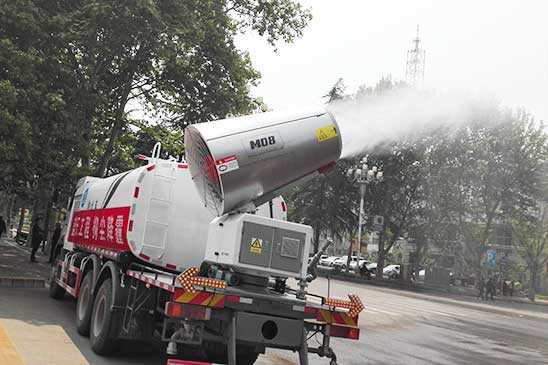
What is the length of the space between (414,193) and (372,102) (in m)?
34.3

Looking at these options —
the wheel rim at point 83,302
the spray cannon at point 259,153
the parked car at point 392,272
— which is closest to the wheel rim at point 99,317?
the wheel rim at point 83,302

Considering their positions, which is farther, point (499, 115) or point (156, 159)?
point (499, 115)

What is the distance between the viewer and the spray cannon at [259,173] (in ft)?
21.9

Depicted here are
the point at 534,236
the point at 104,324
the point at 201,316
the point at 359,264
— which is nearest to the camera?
the point at 201,316

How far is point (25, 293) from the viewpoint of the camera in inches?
543

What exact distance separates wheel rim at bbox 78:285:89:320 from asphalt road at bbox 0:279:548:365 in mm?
315

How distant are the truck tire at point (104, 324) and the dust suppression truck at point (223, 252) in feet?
0.06

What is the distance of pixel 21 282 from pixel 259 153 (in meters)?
10.8

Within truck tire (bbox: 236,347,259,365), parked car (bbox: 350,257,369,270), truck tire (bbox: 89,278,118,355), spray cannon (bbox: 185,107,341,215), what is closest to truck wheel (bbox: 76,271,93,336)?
truck tire (bbox: 89,278,118,355)

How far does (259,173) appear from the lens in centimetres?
692

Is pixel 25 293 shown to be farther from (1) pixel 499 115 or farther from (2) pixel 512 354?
(1) pixel 499 115

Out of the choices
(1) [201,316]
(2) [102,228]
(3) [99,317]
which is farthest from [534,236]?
(1) [201,316]

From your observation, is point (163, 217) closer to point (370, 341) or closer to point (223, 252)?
point (223, 252)

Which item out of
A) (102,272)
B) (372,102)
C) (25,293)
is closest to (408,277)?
(372,102)
